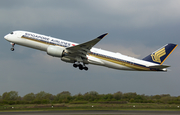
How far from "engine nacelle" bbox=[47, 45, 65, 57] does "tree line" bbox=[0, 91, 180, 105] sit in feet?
49.7

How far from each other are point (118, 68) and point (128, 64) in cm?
218

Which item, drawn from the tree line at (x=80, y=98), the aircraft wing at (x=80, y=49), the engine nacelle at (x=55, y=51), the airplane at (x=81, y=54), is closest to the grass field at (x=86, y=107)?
the tree line at (x=80, y=98)

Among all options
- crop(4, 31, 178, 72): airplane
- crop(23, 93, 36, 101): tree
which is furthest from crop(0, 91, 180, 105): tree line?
crop(4, 31, 178, 72): airplane

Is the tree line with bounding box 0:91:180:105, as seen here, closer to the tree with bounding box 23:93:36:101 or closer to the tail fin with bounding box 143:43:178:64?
the tree with bounding box 23:93:36:101

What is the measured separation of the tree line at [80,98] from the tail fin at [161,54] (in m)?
12.3

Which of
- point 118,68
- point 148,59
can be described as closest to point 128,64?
point 118,68

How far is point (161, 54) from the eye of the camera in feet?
166

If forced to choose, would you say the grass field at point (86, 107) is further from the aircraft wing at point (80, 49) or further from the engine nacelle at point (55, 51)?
the engine nacelle at point (55, 51)

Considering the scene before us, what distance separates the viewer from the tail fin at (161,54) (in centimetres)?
5031

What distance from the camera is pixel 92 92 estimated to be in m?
59.2

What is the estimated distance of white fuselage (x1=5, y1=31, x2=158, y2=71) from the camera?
154 ft

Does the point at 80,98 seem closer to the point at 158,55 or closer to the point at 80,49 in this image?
the point at 80,49

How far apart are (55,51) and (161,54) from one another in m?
23.0

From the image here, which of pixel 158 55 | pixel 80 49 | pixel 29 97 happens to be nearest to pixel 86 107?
Result: pixel 80 49
